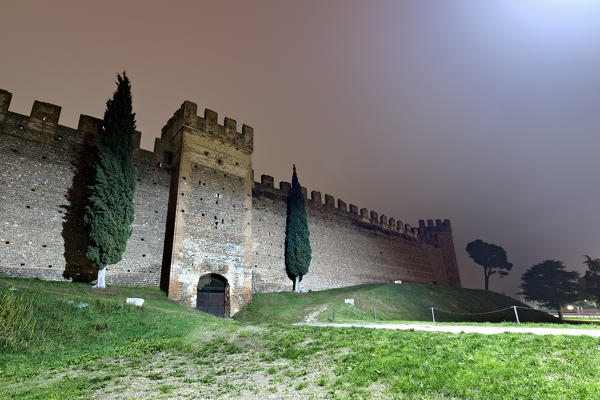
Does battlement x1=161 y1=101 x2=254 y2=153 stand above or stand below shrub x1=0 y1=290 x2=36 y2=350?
above

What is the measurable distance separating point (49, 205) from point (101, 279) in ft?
13.2

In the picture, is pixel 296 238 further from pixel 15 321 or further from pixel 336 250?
pixel 15 321

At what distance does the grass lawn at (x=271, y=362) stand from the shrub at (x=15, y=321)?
6 cm

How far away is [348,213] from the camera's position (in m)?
30.2

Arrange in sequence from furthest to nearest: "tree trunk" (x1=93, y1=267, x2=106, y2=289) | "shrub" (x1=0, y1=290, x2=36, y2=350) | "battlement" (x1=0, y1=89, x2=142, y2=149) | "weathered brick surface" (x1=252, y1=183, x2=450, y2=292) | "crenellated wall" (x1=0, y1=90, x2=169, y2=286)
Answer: "weathered brick surface" (x1=252, y1=183, x2=450, y2=292), "battlement" (x1=0, y1=89, x2=142, y2=149), "tree trunk" (x1=93, y1=267, x2=106, y2=289), "crenellated wall" (x1=0, y1=90, x2=169, y2=286), "shrub" (x1=0, y1=290, x2=36, y2=350)

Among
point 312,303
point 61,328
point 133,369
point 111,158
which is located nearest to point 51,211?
point 111,158

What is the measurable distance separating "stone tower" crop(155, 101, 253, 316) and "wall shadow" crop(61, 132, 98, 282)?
11.6 ft

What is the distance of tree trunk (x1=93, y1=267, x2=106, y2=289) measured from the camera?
44.8 feet

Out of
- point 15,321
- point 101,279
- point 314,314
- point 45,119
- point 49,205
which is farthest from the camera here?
point 314,314

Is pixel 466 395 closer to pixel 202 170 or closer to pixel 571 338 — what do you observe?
pixel 571 338

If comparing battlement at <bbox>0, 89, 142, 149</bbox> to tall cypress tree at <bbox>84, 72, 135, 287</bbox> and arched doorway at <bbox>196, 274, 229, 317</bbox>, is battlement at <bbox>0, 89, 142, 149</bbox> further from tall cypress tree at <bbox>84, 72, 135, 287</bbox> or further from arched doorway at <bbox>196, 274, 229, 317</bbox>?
arched doorway at <bbox>196, 274, 229, 317</bbox>

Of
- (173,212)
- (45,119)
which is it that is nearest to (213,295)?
(173,212)

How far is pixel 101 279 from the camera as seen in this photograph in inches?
543

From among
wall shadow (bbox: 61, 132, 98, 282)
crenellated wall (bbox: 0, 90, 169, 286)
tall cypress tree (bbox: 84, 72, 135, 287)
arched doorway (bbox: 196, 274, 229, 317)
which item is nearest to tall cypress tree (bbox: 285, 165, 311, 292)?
arched doorway (bbox: 196, 274, 229, 317)
